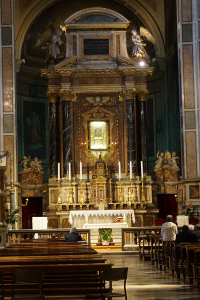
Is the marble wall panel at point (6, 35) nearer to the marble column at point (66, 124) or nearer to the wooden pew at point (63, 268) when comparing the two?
the marble column at point (66, 124)

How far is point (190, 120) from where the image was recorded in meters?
22.9

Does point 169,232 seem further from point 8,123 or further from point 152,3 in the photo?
point 152,3

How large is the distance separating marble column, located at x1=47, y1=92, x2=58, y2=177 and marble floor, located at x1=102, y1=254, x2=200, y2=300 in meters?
10.8

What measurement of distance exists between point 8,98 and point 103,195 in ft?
16.8

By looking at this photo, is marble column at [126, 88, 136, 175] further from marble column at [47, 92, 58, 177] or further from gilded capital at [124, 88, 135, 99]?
marble column at [47, 92, 58, 177]

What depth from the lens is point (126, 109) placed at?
24.3 metres

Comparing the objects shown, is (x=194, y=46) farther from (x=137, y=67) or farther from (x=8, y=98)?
(x=8, y=98)

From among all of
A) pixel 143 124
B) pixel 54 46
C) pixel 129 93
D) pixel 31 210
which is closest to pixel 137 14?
pixel 54 46

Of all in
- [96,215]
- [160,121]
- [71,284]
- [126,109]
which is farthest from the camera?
[160,121]

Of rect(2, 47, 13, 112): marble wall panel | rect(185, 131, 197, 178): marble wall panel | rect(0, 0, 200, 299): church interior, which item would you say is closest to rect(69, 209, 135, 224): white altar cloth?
rect(0, 0, 200, 299): church interior

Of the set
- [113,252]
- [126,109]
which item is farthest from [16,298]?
[126,109]

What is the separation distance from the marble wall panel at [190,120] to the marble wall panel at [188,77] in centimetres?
27

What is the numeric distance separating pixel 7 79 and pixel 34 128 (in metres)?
5.54

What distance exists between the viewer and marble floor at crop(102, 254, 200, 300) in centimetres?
876
